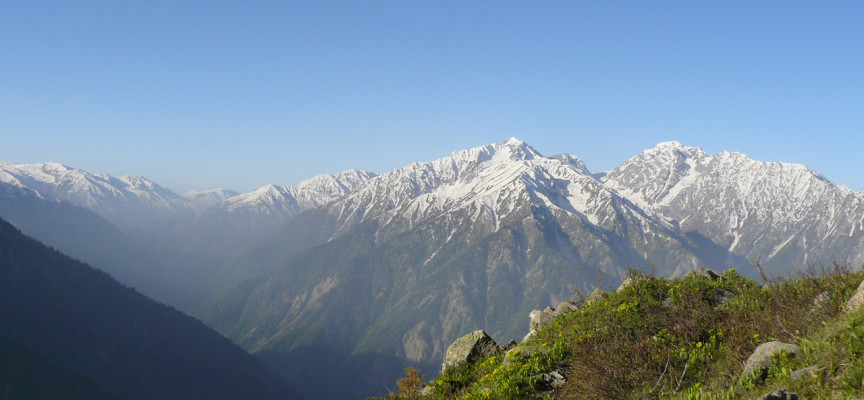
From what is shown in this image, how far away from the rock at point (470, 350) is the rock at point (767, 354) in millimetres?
10401

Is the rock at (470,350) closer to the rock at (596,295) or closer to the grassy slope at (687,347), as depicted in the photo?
the grassy slope at (687,347)

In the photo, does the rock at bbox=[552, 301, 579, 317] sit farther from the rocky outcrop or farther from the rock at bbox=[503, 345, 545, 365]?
the rock at bbox=[503, 345, 545, 365]

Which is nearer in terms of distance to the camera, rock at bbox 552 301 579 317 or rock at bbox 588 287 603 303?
rock at bbox 552 301 579 317

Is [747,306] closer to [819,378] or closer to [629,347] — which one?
[629,347]

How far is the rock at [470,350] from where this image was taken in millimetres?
20531

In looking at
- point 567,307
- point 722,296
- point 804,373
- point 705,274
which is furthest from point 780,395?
point 705,274

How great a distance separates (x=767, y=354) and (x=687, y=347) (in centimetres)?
297

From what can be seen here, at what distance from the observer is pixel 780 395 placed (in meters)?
9.30

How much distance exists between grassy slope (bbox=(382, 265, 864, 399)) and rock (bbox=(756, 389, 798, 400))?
514mm

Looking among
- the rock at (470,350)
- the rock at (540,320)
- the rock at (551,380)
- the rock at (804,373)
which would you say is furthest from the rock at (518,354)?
the rock at (804,373)

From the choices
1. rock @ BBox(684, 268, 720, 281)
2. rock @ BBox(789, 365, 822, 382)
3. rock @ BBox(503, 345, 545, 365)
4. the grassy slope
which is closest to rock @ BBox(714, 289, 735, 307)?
the grassy slope

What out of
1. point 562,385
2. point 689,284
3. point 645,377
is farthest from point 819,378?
point 689,284

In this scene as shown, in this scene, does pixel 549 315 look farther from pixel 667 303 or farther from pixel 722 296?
pixel 722 296

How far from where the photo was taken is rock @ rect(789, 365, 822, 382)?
9914 millimetres
